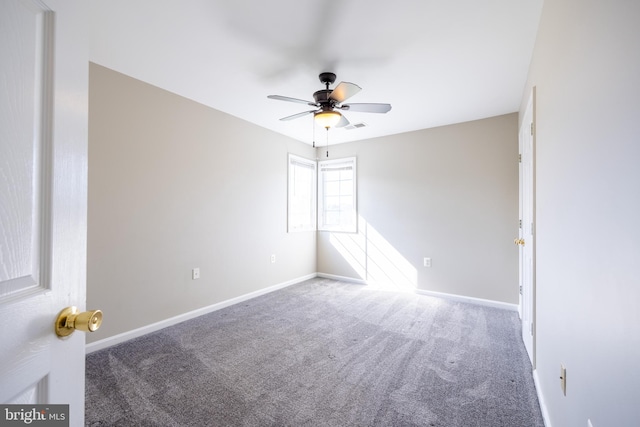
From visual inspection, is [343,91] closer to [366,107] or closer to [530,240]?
[366,107]

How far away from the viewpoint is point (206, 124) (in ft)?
11.1

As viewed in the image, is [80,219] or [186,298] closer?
[80,219]

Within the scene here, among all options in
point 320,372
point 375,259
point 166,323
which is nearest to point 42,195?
point 320,372

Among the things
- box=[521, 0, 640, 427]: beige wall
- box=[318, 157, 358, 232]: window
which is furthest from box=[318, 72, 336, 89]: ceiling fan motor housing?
box=[318, 157, 358, 232]: window

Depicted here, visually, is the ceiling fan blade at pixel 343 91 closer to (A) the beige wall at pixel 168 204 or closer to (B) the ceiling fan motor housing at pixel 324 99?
(B) the ceiling fan motor housing at pixel 324 99

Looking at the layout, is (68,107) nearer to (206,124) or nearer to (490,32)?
(490,32)

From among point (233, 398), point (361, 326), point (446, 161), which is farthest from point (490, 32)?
point (233, 398)

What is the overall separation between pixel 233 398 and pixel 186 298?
1657 mm

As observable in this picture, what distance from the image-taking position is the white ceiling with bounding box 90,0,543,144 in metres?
1.81

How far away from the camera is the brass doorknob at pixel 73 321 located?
0.65 metres

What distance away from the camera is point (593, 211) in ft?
3.19

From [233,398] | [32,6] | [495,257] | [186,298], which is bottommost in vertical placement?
[233,398]

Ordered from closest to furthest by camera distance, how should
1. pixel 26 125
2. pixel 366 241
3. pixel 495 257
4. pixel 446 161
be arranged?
1. pixel 26 125
2. pixel 495 257
3. pixel 446 161
4. pixel 366 241

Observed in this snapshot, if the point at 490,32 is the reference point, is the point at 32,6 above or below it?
below
